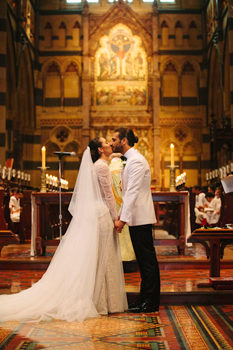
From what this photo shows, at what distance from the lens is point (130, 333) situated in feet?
11.3

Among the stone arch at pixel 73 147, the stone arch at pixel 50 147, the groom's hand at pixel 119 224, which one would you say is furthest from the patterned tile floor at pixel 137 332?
the stone arch at pixel 50 147

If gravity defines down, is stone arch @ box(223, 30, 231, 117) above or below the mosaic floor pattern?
above

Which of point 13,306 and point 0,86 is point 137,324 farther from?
point 0,86

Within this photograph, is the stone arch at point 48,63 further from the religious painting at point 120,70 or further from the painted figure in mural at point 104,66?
the painted figure in mural at point 104,66

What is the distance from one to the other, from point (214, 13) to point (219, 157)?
6.01 m

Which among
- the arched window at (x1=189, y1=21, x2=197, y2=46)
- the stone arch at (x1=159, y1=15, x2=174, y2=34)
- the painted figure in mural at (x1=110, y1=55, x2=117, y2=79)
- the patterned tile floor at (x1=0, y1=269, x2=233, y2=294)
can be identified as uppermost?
the stone arch at (x1=159, y1=15, x2=174, y2=34)

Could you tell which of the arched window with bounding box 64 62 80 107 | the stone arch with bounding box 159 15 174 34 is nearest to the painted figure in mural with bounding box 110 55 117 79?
the arched window with bounding box 64 62 80 107

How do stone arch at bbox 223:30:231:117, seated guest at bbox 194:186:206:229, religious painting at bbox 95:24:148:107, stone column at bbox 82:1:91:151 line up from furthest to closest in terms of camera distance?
religious painting at bbox 95:24:148:107 < stone column at bbox 82:1:91:151 < stone arch at bbox 223:30:231:117 < seated guest at bbox 194:186:206:229

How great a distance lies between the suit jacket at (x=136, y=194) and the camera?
4027 mm

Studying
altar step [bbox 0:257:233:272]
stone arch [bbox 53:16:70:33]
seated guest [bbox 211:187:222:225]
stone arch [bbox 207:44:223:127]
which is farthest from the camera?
stone arch [bbox 53:16:70:33]

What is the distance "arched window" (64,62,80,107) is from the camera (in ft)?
65.0

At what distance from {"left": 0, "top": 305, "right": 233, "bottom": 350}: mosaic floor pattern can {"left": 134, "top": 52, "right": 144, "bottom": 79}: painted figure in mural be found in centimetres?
1652

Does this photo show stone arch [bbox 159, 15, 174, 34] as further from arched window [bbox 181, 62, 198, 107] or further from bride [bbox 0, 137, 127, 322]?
bride [bbox 0, 137, 127, 322]

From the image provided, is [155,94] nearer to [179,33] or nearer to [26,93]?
[179,33]
